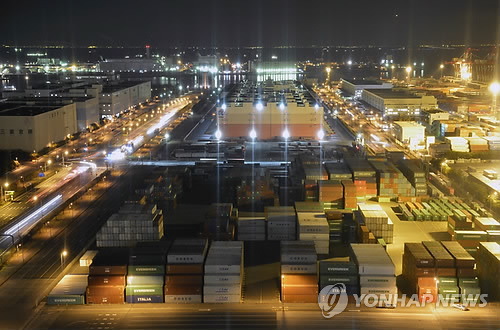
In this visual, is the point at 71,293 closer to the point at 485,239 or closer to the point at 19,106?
the point at 485,239

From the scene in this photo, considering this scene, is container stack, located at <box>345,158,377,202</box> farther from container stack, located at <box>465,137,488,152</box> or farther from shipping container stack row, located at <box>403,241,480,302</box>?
container stack, located at <box>465,137,488,152</box>

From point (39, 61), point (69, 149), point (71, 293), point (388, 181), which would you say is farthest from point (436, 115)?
point (39, 61)

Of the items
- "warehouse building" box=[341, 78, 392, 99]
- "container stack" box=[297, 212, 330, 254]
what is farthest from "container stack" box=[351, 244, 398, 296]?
"warehouse building" box=[341, 78, 392, 99]

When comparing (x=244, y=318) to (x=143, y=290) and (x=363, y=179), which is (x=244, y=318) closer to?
(x=143, y=290)

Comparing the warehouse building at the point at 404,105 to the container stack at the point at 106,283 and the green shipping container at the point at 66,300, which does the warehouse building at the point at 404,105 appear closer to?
the container stack at the point at 106,283

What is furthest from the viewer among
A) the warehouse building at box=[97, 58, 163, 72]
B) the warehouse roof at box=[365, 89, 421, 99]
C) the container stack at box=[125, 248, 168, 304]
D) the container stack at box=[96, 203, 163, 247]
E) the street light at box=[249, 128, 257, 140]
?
the warehouse building at box=[97, 58, 163, 72]

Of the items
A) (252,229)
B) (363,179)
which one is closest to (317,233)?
(252,229)
